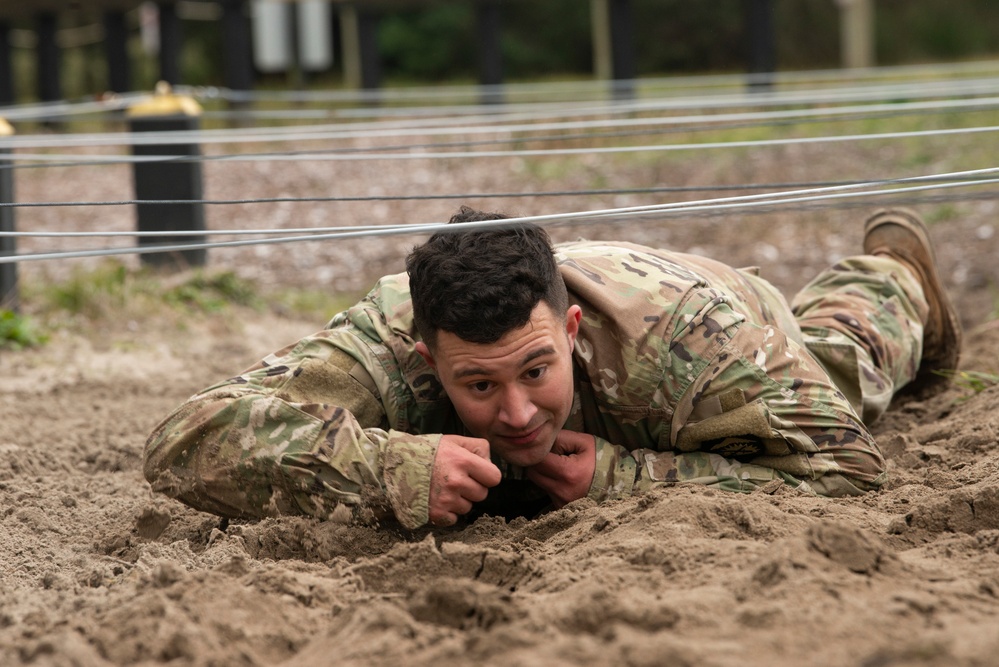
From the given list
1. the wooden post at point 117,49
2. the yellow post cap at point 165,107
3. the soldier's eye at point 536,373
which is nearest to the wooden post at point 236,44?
the wooden post at point 117,49

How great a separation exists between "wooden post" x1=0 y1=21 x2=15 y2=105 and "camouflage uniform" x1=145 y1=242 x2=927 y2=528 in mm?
8824

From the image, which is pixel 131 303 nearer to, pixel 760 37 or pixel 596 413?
pixel 596 413

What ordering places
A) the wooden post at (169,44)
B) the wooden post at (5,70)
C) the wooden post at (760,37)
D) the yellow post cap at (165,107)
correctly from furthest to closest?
the wooden post at (5,70)
the wooden post at (169,44)
the wooden post at (760,37)
the yellow post cap at (165,107)

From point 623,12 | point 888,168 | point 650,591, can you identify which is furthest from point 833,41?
point 650,591

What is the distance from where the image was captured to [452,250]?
8.97 feet

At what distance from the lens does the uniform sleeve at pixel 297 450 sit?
272cm

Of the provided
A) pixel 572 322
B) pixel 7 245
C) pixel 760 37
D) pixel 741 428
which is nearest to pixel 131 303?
pixel 7 245

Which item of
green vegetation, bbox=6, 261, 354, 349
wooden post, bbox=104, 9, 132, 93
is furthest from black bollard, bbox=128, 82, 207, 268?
wooden post, bbox=104, 9, 132, 93

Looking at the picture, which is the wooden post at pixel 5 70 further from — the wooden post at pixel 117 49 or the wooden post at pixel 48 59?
the wooden post at pixel 117 49

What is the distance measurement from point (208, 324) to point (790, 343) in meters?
3.45

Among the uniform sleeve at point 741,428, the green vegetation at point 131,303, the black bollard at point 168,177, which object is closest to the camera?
the uniform sleeve at point 741,428

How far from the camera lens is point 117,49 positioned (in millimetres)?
10570

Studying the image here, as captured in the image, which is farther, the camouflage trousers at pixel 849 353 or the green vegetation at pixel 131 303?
the green vegetation at pixel 131 303

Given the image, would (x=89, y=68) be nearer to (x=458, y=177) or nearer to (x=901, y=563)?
(x=458, y=177)
